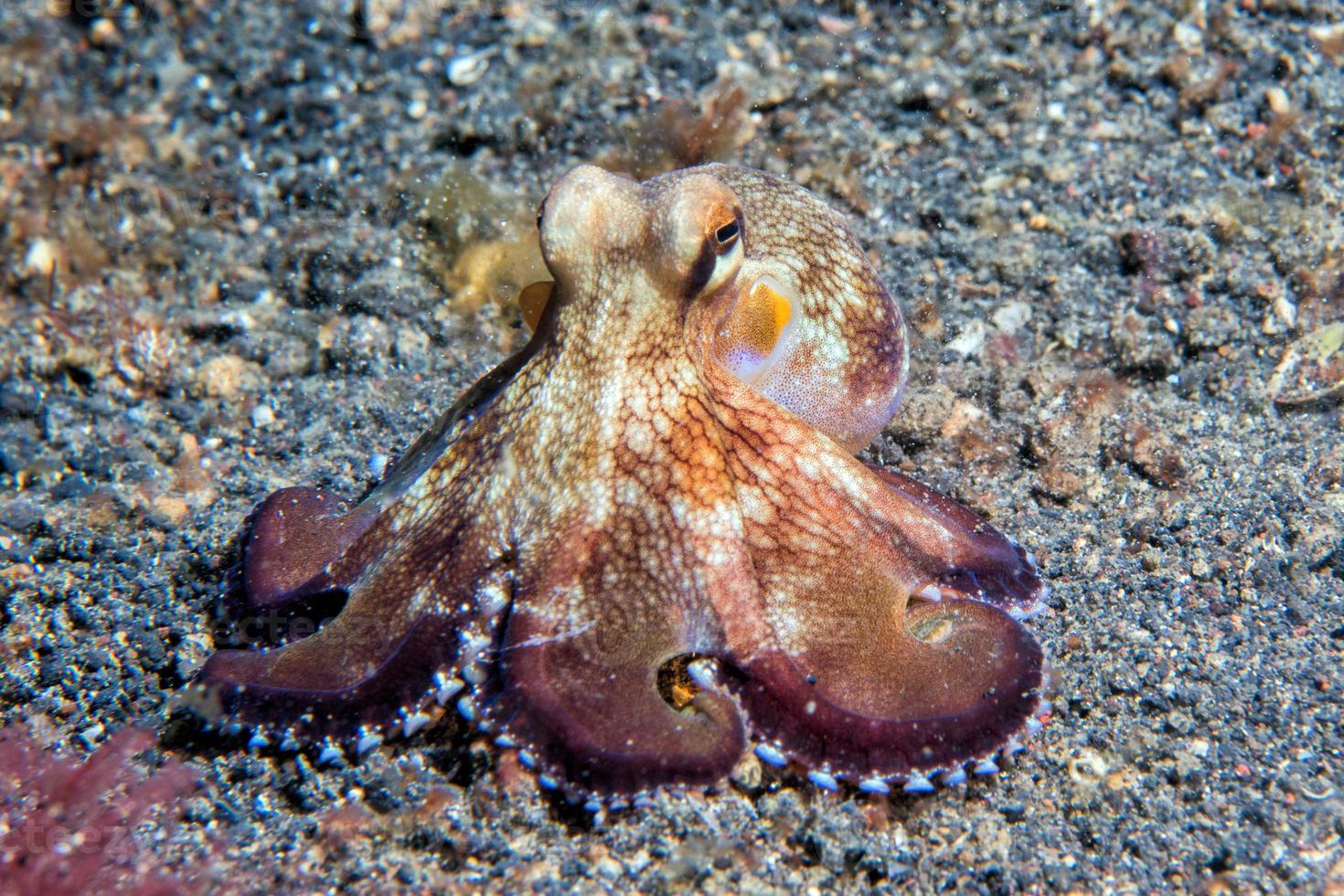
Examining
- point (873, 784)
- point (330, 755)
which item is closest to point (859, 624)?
point (873, 784)

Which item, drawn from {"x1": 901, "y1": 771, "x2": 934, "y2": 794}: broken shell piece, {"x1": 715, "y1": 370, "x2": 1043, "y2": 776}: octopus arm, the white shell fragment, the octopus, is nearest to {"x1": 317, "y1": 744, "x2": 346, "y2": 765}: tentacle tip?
the octopus

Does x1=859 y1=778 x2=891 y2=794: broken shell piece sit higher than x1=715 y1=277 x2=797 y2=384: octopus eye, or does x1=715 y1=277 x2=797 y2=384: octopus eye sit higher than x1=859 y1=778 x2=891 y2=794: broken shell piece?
x1=715 y1=277 x2=797 y2=384: octopus eye

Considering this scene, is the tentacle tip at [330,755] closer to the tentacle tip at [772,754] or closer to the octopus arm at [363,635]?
the octopus arm at [363,635]

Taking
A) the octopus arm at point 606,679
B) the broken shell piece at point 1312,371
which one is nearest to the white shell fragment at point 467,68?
the octopus arm at point 606,679

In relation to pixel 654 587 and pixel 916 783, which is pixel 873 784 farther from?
pixel 654 587

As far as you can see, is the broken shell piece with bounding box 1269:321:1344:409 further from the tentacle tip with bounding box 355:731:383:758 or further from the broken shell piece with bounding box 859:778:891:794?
the tentacle tip with bounding box 355:731:383:758

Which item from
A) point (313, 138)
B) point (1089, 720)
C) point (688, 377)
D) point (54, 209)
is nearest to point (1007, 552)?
point (1089, 720)

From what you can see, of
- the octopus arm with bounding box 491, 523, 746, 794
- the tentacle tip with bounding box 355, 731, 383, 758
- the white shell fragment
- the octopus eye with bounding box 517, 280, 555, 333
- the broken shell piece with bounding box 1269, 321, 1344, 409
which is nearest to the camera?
the octopus arm with bounding box 491, 523, 746, 794
